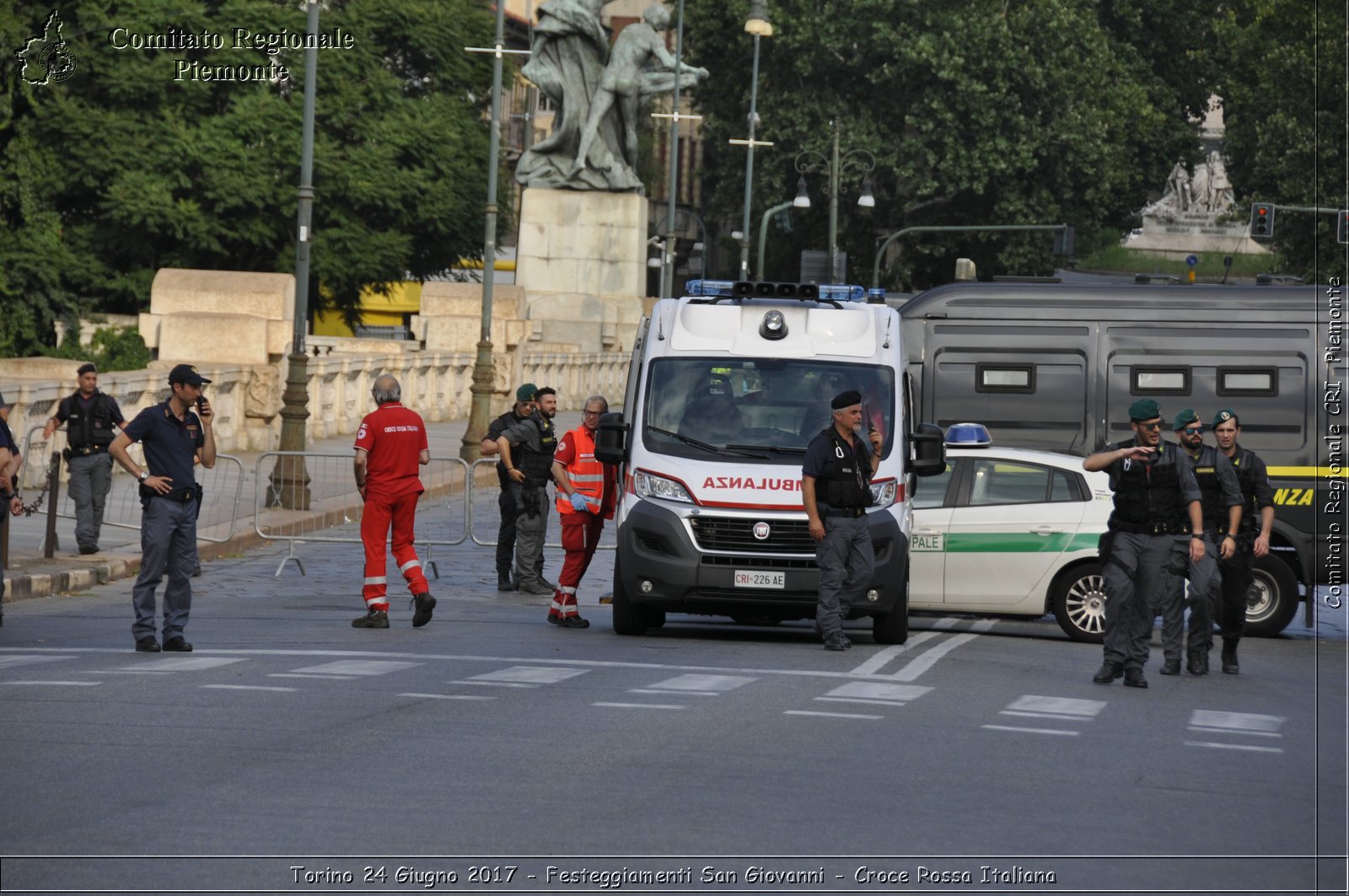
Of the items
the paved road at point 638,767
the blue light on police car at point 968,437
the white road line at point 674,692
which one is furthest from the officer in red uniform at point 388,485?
the blue light on police car at point 968,437

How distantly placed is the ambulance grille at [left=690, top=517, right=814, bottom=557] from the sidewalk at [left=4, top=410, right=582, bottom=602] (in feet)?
19.7

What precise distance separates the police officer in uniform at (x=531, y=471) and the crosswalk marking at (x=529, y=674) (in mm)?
6205

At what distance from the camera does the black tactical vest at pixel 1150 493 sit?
45.6ft

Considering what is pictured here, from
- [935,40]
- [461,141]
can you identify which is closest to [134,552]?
[461,141]

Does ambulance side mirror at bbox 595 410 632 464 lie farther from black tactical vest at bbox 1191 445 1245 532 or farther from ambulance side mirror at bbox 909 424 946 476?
black tactical vest at bbox 1191 445 1245 532

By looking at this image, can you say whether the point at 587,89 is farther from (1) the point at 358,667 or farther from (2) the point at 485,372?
(1) the point at 358,667

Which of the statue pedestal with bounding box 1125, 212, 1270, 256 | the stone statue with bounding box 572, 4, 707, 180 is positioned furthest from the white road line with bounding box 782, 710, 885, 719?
the statue pedestal with bounding box 1125, 212, 1270, 256

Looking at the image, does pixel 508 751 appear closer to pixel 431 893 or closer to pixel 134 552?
pixel 431 893

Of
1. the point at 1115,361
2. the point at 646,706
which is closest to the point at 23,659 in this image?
the point at 646,706

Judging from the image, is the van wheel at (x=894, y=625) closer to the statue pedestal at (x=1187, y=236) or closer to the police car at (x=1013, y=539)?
the police car at (x=1013, y=539)

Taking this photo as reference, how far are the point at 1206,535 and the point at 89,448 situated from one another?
10.4m

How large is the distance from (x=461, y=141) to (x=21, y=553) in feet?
134

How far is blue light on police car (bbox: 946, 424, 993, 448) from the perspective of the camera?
1792cm

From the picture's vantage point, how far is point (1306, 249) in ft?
204
